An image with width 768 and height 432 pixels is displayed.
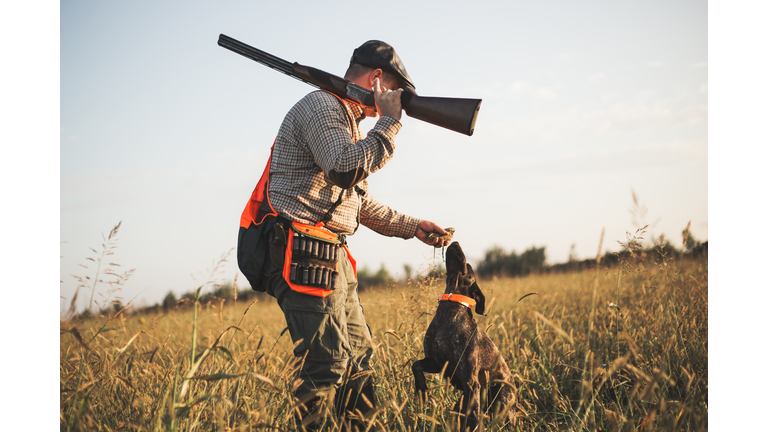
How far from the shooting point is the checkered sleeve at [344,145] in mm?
2092

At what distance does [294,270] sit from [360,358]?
71cm

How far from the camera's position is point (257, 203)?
243cm

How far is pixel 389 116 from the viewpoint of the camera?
Answer: 7.41 ft

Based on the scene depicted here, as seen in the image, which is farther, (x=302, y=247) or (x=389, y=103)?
(x=389, y=103)

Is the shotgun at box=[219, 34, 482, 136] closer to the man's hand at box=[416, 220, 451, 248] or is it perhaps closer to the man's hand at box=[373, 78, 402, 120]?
the man's hand at box=[373, 78, 402, 120]

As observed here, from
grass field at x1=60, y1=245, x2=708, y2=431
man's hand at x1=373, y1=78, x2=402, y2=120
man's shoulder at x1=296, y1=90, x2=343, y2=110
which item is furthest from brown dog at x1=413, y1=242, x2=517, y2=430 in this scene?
man's shoulder at x1=296, y1=90, x2=343, y2=110

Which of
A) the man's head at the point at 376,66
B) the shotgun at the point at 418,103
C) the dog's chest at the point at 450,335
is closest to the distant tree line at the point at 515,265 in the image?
the dog's chest at the point at 450,335

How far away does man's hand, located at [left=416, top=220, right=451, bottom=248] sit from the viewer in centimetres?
287

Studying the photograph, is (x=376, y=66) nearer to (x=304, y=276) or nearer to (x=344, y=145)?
(x=344, y=145)

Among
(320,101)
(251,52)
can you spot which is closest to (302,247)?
(320,101)

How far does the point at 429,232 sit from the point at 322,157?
1.11 metres

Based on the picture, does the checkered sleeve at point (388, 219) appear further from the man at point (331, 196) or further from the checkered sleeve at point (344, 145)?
the checkered sleeve at point (344, 145)

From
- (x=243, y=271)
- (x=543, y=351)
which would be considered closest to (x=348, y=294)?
(x=243, y=271)
